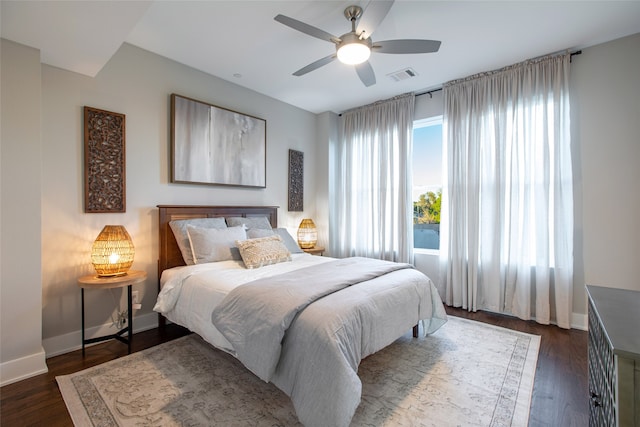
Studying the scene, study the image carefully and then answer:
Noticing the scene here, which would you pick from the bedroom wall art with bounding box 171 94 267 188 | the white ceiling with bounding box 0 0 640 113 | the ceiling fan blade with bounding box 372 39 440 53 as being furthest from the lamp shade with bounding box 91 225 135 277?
the ceiling fan blade with bounding box 372 39 440 53

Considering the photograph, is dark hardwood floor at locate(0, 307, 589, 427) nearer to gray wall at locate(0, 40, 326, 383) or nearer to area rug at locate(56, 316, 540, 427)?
area rug at locate(56, 316, 540, 427)

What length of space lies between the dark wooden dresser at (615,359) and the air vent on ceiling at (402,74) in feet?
9.72

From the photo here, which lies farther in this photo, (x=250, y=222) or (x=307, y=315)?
(x=250, y=222)

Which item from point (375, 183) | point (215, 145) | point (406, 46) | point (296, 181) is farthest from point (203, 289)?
point (375, 183)

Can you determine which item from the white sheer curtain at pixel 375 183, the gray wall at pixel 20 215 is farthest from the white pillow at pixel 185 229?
the white sheer curtain at pixel 375 183

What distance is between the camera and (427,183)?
437cm

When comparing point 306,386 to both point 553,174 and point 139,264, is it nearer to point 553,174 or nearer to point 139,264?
point 139,264

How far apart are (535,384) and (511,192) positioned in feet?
6.70

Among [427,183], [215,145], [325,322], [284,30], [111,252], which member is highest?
[284,30]

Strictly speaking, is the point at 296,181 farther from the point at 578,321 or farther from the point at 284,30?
the point at 578,321

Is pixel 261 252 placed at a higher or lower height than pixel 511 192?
lower

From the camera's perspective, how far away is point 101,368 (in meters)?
2.29

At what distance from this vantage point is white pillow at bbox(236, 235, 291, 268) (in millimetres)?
2852

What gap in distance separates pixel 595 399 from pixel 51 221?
3793mm
